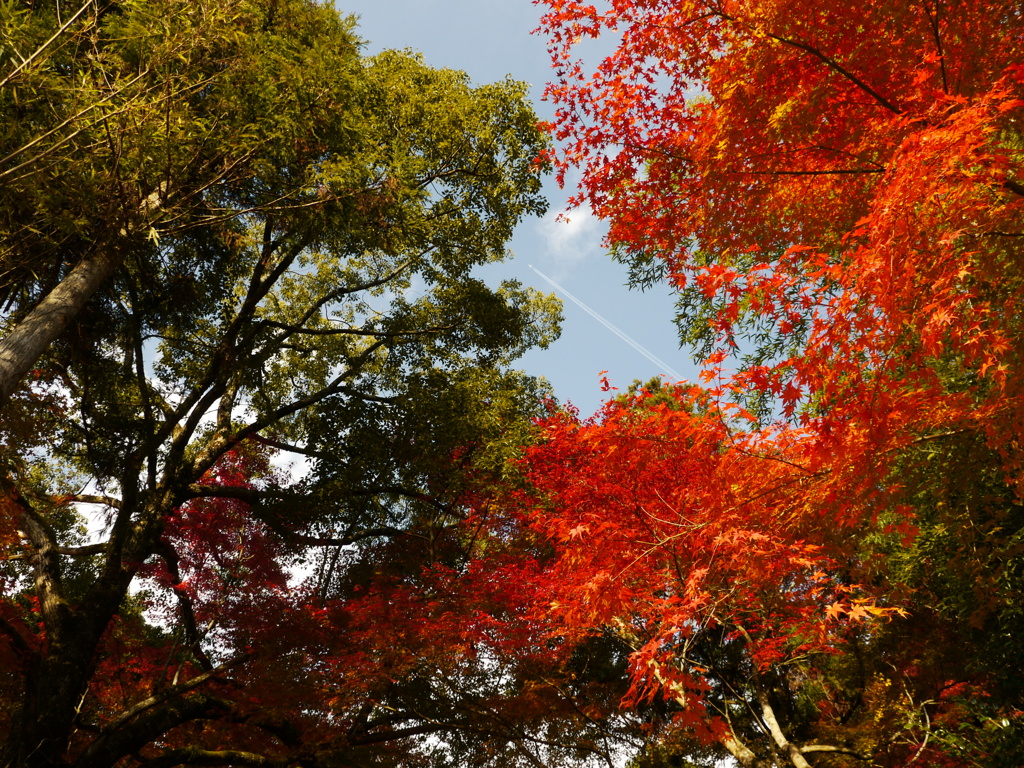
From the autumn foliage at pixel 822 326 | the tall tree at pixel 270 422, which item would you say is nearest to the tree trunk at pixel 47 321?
the tall tree at pixel 270 422

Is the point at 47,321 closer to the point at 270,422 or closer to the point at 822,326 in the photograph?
the point at 270,422

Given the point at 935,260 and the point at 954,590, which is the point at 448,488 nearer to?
the point at 954,590

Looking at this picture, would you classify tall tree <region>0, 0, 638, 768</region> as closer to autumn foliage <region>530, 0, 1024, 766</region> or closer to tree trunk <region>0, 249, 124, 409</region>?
tree trunk <region>0, 249, 124, 409</region>

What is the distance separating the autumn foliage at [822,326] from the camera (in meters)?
3.45

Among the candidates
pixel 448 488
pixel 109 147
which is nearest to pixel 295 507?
pixel 448 488

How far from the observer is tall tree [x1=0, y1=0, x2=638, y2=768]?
5.95m

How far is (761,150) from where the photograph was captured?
5270 millimetres

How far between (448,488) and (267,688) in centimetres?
339

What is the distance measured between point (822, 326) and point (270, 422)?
23.3 feet

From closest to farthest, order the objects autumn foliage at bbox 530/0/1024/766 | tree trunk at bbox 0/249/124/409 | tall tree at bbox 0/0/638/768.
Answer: autumn foliage at bbox 530/0/1024/766 → tree trunk at bbox 0/249/124/409 → tall tree at bbox 0/0/638/768

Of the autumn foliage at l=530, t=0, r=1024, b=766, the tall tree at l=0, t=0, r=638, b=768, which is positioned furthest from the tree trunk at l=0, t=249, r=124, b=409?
the autumn foliage at l=530, t=0, r=1024, b=766

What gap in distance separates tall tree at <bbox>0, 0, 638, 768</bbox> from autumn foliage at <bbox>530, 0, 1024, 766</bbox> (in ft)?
6.58

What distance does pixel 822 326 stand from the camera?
362 centimetres

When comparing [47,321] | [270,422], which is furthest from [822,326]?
[270,422]
